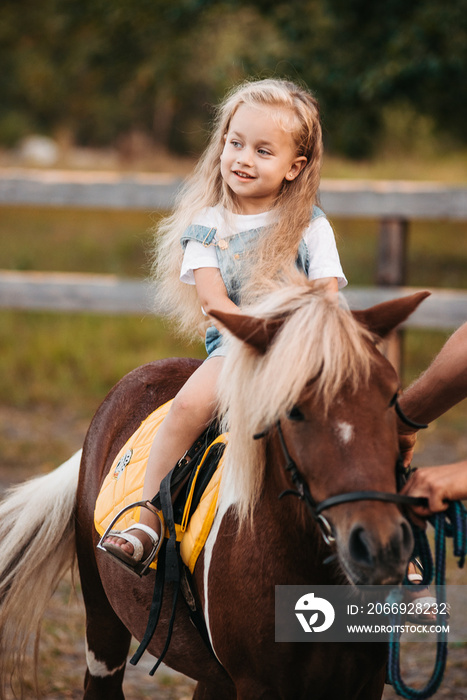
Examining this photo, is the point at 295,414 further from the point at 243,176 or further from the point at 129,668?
the point at 129,668

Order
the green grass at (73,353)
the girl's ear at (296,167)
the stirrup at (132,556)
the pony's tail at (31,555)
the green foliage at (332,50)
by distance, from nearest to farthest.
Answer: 1. the stirrup at (132,556)
2. the girl's ear at (296,167)
3. the pony's tail at (31,555)
4. the green grass at (73,353)
5. the green foliage at (332,50)

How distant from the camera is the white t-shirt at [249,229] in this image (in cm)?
207

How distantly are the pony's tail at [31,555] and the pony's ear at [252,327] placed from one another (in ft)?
4.37

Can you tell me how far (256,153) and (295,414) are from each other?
877 mm

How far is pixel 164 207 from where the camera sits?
19.6ft

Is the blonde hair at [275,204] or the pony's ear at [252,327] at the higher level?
the blonde hair at [275,204]

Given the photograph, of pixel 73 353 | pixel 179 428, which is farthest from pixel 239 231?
pixel 73 353

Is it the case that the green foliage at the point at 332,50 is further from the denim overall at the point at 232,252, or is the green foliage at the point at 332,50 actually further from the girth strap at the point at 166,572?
the girth strap at the point at 166,572

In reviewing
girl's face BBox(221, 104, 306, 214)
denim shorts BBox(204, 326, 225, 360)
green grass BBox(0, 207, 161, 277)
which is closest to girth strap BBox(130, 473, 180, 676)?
denim shorts BBox(204, 326, 225, 360)

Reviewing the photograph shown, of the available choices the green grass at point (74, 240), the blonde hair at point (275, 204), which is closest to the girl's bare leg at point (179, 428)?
the blonde hair at point (275, 204)

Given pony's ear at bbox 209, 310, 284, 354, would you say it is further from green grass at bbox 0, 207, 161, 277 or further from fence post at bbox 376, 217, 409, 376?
green grass at bbox 0, 207, 161, 277

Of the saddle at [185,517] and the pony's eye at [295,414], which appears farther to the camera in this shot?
the saddle at [185,517]

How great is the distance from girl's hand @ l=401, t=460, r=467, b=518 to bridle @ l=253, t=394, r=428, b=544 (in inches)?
0.7

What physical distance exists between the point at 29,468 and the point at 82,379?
63.4 inches
